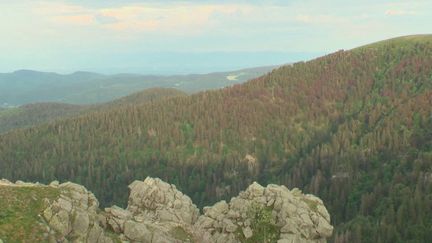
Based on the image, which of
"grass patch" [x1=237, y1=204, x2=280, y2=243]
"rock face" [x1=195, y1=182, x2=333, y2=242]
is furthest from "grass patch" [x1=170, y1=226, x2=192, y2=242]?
"grass patch" [x1=237, y1=204, x2=280, y2=243]

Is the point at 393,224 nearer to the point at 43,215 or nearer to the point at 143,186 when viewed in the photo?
the point at 143,186

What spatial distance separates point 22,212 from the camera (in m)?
59.2

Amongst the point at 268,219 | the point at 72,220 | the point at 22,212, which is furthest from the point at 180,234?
the point at 22,212

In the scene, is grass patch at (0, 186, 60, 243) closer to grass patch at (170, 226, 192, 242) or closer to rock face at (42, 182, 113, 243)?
rock face at (42, 182, 113, 243)

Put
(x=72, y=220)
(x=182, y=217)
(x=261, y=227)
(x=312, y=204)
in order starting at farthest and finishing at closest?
(x=312, y=204) → (x=182, y=217) → (x=261, y=227) → (x=72, y=220)

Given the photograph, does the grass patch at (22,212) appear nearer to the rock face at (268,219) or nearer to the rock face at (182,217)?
the rock face at (182,217)

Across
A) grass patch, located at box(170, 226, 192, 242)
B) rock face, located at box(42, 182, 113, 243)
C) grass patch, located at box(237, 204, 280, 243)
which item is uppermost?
rock face, located at box(42, 182, 113, 243)

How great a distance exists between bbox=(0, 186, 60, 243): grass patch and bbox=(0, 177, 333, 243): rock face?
4.51 ft

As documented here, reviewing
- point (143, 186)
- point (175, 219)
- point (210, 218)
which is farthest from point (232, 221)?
point (143, 186)

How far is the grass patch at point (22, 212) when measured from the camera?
5616 centimetres

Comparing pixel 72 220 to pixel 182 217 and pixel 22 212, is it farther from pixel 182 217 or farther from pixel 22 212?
pixel 182 217

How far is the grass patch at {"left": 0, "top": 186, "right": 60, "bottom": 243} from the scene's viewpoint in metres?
56.2

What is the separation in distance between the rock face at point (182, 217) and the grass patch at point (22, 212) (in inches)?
54.1

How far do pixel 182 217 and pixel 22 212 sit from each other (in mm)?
36063
